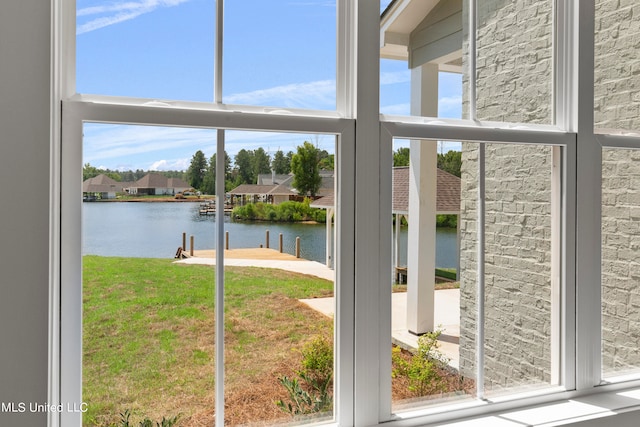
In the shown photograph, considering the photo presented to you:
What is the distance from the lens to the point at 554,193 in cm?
148

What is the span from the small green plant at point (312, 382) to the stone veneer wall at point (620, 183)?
1047 millimetres

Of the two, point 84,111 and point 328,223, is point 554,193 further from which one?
point 84,111

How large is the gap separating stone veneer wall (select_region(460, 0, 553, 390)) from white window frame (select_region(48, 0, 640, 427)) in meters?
0.05

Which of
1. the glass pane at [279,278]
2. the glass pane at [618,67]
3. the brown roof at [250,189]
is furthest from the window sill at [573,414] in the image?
the glass pane at [618,67]

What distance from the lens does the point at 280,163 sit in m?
1.19

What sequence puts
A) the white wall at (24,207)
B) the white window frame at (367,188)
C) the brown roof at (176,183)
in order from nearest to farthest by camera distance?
the white wall at (24,207) < the white window frame at (367,188) < the brown roof at (176,183)

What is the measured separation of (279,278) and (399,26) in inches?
31.2

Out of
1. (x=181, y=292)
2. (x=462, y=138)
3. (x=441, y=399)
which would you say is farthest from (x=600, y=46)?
(x=181, y=292)

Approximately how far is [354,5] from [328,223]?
0.59 meters

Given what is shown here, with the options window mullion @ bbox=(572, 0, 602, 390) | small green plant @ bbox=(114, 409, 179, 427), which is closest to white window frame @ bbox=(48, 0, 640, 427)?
window mullion @ bbox=(572, 0, 602, 390)

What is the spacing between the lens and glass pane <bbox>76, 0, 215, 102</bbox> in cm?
105

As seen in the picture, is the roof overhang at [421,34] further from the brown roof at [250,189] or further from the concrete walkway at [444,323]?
the concrete walkway at [444,323]

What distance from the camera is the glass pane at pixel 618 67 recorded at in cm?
162

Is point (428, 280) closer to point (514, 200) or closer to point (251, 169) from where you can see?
point (514, 200)
